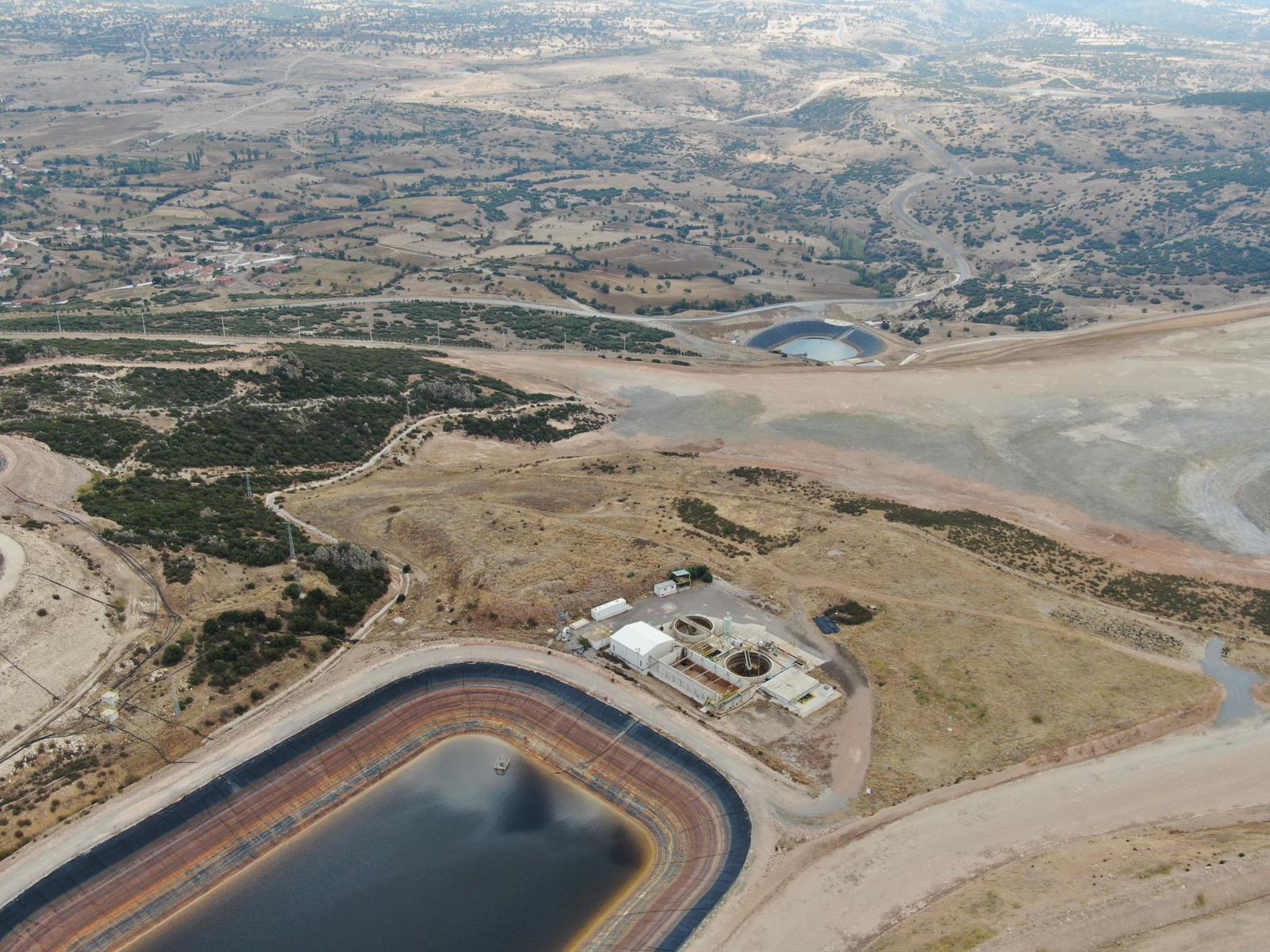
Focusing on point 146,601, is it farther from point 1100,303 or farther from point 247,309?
point 1100,303

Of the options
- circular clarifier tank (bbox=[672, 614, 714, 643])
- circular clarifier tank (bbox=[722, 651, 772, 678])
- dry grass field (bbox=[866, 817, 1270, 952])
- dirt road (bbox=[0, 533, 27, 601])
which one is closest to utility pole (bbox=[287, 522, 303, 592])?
dirt road (bbox=[0, 533, 27, 601])

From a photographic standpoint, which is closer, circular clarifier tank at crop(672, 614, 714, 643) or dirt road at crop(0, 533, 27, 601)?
dirt road at crop(0, 533, 27, 601)

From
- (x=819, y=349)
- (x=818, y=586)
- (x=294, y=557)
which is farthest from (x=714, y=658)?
(x=819, y=349)

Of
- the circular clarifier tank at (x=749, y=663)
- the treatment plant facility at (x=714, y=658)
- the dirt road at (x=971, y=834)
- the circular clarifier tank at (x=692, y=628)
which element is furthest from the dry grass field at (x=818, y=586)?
the circular clarifier tank at (x=749, y=663)

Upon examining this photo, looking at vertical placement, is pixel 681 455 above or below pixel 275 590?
below

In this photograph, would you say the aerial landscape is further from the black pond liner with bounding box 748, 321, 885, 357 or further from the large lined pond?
the black pond liner with bounding box 748, 321, 885, 357

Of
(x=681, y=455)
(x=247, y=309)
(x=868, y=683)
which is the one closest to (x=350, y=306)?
(x=247, y=309)
